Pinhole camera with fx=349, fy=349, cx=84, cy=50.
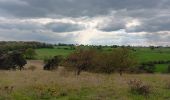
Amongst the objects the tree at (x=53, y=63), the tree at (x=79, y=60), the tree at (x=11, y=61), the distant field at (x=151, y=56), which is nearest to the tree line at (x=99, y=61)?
the tree at (x=79, y=60)

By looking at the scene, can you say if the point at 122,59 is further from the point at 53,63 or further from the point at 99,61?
the point at 53,63

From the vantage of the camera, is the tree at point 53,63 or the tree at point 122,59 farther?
the tree at point 53,63

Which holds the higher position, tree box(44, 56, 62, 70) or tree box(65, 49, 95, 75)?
tree box(65, 49, 95, 75)

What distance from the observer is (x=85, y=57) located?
163 ft

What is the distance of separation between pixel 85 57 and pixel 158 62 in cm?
4959

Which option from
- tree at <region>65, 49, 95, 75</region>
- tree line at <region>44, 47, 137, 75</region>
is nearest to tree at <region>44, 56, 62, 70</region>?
tree line at <region>44, 47, 137, 75</region>

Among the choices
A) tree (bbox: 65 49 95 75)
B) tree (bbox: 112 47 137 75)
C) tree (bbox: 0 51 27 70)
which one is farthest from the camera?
tree (bbox: 0 51 27 70)

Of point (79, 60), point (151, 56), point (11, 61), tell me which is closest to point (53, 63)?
Answer: point (11, 61)

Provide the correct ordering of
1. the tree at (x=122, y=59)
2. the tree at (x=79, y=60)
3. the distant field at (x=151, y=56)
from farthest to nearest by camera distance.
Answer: the distant field at (x=151, y=56), the tree at (x=122, y=59), the tree at (x=79, y=60)

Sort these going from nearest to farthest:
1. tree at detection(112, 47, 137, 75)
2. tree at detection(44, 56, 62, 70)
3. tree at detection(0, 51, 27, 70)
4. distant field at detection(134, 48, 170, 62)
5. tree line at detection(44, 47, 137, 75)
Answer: tree line at detection(44, 47, 137, 75) < tree at detection(112, 47, 137, 75) < tree at detection(0, 51, 27, 70) < tree at detection(44, 56, 62, 70) < distant field at detection(134, 48, 170, 62)

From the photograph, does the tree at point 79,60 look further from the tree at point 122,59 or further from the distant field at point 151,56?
the distant field at point 151,56

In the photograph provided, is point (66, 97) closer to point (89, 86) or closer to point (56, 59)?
point (89, 86)

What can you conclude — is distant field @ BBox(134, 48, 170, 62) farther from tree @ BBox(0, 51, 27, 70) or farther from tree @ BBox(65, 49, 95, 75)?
tree @ BBox(65, 49, 95, 75)

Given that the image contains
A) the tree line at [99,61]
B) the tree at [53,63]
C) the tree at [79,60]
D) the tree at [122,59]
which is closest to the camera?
the tree at [79,60]
